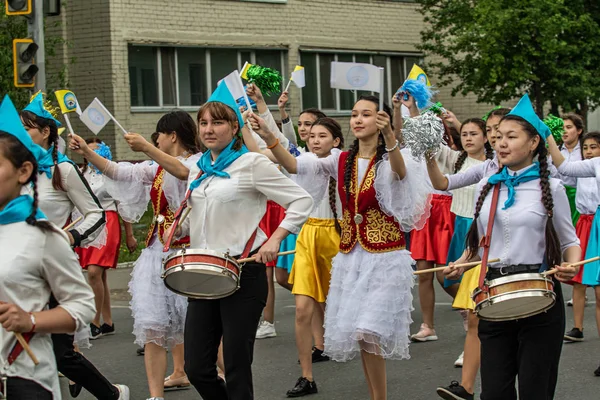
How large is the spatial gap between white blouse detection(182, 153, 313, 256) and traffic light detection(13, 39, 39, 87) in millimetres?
8051

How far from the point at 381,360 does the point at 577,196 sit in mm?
4400

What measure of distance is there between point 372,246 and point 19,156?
309cm

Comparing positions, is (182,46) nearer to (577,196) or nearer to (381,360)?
(577,196)

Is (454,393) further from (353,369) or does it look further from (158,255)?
(158,255)

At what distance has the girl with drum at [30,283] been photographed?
3955 mm

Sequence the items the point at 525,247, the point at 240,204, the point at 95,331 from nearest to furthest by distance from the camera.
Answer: the point at 525,247 < the point at 240,204 < the point at 95,331

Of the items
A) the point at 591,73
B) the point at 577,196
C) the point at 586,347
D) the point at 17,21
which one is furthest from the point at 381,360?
the point at 591,73

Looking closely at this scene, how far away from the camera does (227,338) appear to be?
573 cm

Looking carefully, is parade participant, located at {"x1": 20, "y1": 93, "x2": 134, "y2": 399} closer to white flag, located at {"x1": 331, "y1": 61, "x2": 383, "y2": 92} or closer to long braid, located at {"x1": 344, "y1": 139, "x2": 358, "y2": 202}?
long braid, located at {"x1": 344, "y1": 139, "x2": 358, "y2": 202}

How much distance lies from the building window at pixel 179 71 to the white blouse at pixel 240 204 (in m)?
17.6

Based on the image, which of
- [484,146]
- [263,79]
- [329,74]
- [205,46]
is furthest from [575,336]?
[329,74]

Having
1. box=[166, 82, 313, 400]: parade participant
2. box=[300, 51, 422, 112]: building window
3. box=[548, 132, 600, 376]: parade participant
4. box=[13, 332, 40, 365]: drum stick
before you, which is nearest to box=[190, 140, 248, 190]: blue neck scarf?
box=[166, 82, 313, 400]: parade participant

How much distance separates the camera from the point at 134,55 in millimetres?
23109

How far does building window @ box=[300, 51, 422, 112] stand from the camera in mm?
26250
